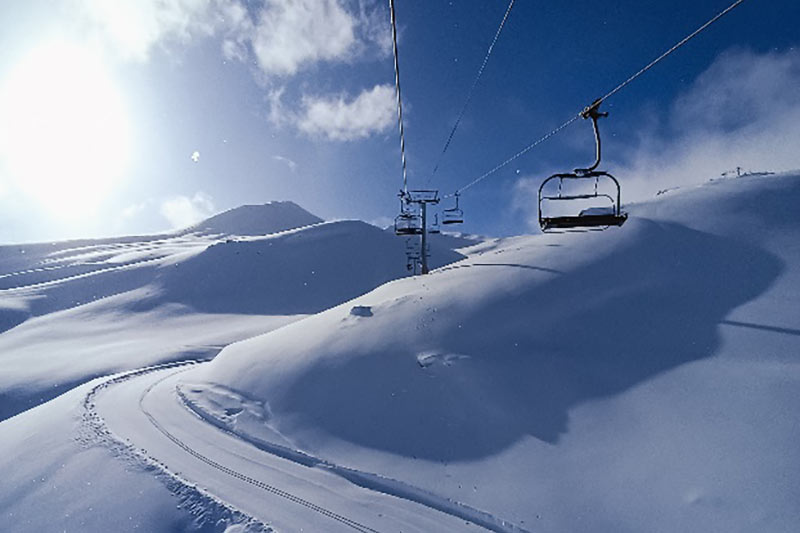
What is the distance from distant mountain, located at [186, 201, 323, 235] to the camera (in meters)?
127

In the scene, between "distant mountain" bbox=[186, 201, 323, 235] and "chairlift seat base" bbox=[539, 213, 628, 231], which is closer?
"chairlift seat base" bbox=[539, 213, 628, 231]

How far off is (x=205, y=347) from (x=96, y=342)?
11872 mm

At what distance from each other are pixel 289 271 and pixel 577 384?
41.5 meters

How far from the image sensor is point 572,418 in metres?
9.30

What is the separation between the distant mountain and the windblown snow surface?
367ft

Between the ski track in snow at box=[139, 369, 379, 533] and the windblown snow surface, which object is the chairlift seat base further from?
the ski track in snow at box=[139, 369, 379, 533]

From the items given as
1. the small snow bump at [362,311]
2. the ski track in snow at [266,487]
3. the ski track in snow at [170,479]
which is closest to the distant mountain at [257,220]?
the small snow bump at [362,311]

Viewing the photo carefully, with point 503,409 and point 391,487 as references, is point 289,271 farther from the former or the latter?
point 391,487

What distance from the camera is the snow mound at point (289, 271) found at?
42.3 meters

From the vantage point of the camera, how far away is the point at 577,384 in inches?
401

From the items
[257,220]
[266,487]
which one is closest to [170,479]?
[266,487]

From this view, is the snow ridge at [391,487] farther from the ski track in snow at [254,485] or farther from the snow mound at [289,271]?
the snow mound at [289,271]

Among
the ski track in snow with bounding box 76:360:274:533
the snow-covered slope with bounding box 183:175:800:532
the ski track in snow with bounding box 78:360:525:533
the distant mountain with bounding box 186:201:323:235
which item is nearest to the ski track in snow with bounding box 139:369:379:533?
the ski track in snow with bounding box 78:360:525:533

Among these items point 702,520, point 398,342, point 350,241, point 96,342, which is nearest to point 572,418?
point 702,520
